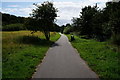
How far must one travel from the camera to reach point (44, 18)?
34.7m

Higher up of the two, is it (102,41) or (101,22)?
(101,22)

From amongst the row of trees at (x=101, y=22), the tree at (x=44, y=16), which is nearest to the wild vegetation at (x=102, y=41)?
the row of trees at (x=101, y=22)

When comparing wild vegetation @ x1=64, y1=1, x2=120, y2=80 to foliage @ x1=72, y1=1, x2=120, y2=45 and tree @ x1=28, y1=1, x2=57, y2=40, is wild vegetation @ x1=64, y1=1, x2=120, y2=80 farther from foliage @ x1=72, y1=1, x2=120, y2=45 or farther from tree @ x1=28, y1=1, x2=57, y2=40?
tree @ x1=28, y1=1, x2=57, y2=40

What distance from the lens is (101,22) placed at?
148 ft

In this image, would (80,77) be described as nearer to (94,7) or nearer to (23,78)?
(23,78)

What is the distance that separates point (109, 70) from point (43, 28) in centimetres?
2604

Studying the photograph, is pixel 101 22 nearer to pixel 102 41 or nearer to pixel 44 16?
pixel 102 41

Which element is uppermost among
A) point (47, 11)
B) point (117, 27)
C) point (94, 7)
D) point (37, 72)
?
point (94, 7)

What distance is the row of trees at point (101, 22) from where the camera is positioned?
3027 centimetres

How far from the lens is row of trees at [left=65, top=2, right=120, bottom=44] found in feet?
99.3

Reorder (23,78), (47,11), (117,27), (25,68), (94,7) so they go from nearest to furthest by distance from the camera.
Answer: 1. (23,78)
2. (25,68)
3. (117,27)
4. (47,11)
5. (94,7)

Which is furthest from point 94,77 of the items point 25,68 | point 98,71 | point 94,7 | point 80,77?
point 94,7

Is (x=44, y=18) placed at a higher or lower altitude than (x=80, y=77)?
higher

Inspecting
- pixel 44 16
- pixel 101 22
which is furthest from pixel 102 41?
Answer: pixel 44 16
